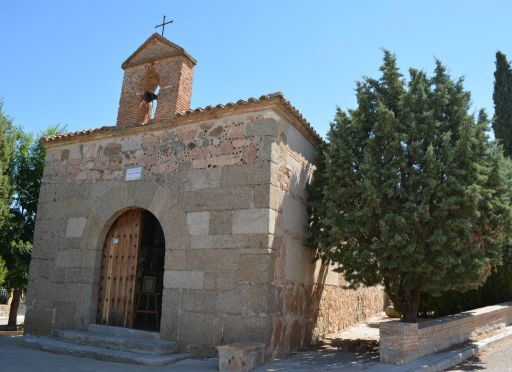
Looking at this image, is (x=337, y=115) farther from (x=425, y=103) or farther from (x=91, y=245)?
(x=91, y=245)

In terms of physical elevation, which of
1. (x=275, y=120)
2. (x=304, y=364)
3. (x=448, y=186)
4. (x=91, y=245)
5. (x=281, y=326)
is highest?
(x=275, y=120)

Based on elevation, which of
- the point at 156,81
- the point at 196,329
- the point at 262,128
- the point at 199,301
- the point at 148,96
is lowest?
the point at 196,329

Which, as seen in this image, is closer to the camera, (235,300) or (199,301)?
(235,300)

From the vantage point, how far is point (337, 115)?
24.6 ft

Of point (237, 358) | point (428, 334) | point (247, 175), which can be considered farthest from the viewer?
point (247, 175)

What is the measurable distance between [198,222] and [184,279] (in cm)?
86

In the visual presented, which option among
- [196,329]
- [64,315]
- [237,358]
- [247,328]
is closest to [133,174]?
[64,315]

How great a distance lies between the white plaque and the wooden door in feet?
1.88

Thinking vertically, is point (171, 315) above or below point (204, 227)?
below

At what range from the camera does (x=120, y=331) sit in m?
6.97

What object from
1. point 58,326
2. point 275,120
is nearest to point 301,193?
point 275,120

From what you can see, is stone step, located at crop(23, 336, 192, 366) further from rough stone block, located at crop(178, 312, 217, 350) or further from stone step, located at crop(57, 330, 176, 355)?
A: rough stone block, located at crop(178, 312, 217, 350)

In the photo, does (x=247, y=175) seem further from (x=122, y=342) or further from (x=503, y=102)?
(x=503, y=102)

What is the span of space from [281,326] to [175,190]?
2620mm
